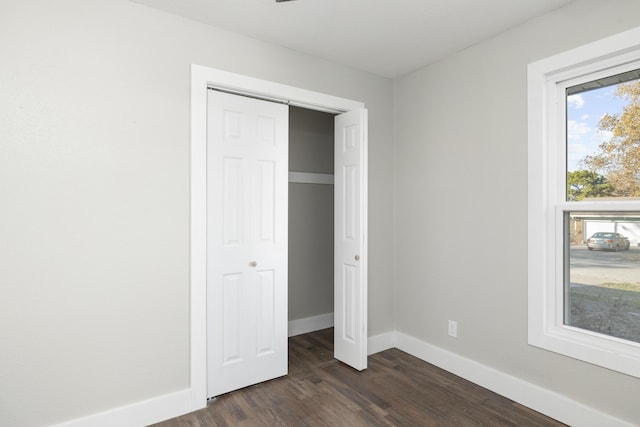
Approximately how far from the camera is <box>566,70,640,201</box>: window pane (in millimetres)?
2014

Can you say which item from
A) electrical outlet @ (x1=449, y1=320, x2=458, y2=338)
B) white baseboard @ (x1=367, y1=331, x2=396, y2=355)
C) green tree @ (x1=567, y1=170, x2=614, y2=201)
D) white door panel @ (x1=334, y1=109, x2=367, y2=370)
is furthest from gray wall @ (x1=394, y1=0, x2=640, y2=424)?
white door panel @ (x1=334, y1=109, x2=367, y2=370)

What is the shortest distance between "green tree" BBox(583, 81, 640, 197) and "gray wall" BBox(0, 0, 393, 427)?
8.07 feet

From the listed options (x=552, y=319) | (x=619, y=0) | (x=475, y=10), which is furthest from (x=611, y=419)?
(x=475, y=10)

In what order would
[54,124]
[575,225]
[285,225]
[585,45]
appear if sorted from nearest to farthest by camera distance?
[54,124] → [585,45] → [575,225] → [285,225]

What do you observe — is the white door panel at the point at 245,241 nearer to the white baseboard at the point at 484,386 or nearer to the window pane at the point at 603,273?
the white baseboard at the point at 484,386

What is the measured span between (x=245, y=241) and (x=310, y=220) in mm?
1404

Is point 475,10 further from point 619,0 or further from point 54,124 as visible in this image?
point 54,124

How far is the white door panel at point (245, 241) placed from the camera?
2461mm

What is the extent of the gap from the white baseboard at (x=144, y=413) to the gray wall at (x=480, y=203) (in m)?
2.01

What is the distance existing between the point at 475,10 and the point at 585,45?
0.67m

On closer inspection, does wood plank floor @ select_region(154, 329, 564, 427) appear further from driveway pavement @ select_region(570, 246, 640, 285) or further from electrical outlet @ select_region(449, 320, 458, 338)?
driveway pavement @ select_region(570, 246, 640, 285)

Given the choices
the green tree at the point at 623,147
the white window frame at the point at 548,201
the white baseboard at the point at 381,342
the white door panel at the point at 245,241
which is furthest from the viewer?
the white baseboard at the point at 381,342

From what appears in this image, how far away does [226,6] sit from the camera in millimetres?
2186

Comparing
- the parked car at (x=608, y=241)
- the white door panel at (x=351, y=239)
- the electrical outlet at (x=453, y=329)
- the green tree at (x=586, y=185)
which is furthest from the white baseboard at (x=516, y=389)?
the green tree at (x=586, y=185)
